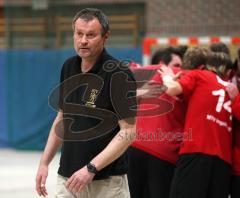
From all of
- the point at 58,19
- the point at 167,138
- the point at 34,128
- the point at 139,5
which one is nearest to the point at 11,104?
the point at 34,128

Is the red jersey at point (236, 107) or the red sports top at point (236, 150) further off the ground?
the red jersey at point (236, 107)

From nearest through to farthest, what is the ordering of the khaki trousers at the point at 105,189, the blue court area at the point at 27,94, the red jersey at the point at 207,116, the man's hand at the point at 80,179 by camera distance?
the man's hand at the point at 80,179
the khaki trousers at the point at 105,189
the red jersey at the point at 207,116
the blue court area at the point at 27,94

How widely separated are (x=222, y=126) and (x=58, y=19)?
30.7ft

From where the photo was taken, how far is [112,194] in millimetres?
4207

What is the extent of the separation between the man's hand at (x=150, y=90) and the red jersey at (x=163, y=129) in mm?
46

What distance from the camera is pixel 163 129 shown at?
5715 mm


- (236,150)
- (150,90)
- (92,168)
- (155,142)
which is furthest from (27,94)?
(92,168)

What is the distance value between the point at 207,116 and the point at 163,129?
1.63 feet

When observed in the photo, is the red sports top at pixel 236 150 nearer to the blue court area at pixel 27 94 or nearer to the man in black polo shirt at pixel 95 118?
the man in black polo shirt at pixel 95 118

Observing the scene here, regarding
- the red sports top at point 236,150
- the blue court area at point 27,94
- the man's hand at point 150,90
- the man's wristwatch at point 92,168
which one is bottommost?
the blue court area at point 27,94

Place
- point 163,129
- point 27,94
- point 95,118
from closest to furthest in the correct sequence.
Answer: point 95,118
point 163,129
point 27,94

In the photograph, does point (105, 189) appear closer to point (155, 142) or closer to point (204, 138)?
point (204, 138)

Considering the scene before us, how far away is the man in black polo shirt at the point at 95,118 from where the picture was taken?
13.1ft

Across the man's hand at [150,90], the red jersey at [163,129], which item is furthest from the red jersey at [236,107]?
the man's hand at [150,90]
